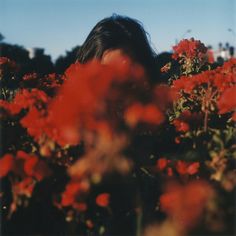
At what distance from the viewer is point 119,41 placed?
196 inches

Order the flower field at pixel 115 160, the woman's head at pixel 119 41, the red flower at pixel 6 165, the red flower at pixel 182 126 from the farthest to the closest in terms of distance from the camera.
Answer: the woman's head at pixel 119 41
the red flower at pixel 182 126
the red flower at pixel 6 165
the flower field at pixel 115 160

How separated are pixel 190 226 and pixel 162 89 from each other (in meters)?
0.59

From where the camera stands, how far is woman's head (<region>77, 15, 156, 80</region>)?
16.1ft

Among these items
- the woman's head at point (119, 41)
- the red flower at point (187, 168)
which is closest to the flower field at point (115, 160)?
the red flower at point (187, 168)

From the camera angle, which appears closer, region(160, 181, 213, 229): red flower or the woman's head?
region(160, 181, 213, 229): red flower

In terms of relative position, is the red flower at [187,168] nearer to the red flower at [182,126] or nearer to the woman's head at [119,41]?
the red flower at [182,126]

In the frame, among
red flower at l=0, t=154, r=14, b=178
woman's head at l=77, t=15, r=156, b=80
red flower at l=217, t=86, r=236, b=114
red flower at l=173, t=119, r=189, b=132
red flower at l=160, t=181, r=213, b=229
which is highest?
woman's head at l=77, t=15, r=156, b=80

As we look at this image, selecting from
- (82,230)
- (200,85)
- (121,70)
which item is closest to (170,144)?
(200,85)

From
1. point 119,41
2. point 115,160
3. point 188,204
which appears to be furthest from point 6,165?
point 119,41

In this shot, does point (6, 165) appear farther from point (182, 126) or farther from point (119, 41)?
point (119, 41)

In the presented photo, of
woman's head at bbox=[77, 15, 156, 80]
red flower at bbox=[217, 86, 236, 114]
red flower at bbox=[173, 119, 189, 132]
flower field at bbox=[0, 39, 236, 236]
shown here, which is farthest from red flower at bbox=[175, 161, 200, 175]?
woman's head at bbox=[77, 15, 156, 80]

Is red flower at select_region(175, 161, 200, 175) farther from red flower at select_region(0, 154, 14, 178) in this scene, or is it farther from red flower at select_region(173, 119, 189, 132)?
red flower at select_region(0, 154, 14, 178)

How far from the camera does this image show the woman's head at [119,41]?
4922mm

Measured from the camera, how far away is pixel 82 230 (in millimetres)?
2676
